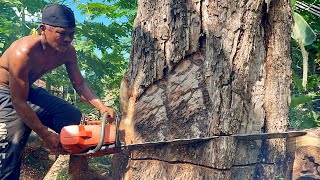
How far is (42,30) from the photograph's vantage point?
287 centimetres

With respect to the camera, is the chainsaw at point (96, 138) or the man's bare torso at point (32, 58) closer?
the chainsaw at point (96, 138)

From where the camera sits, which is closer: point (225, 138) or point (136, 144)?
point (225, 138)

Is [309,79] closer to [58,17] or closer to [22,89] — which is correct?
[58,17]

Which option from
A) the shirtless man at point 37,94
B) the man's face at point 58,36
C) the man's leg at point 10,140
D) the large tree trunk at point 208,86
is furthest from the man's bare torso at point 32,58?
the large tree trunk at point 208,86

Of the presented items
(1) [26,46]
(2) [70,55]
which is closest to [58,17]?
(1) [26,46]

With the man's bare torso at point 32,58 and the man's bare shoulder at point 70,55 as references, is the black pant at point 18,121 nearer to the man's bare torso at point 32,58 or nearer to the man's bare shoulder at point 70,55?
the man's bare torso at point 32,58

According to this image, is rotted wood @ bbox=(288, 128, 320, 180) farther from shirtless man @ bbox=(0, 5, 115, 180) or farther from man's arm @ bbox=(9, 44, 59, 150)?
man's arm @ bbox=(9, 44, 59, 150)

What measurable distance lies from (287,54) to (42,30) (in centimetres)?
205

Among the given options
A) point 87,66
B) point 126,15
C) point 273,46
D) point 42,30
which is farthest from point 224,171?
point 87,66

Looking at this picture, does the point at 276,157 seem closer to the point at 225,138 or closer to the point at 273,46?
the point at 225,138

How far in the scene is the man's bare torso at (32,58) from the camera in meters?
2.71

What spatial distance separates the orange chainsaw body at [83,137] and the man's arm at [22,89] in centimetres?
22

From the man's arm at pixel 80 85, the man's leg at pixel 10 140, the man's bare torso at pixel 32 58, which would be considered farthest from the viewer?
the man's arm at pixel 80 85

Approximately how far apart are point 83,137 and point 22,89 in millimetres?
638
